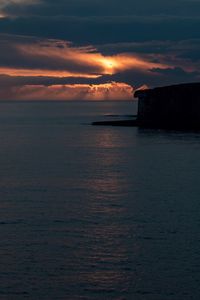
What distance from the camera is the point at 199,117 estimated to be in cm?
11650

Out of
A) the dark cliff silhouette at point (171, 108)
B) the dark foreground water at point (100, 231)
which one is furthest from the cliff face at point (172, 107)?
the dark foreground water at point (100, 231)

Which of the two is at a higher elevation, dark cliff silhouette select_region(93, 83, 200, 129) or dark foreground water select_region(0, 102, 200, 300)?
dark foreground water select_region(0, 102, 200, 300)

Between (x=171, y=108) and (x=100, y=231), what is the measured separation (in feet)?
311

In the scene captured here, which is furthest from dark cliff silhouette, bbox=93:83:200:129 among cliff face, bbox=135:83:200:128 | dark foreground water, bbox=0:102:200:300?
dark foreground water, bbox=0:102:200:300

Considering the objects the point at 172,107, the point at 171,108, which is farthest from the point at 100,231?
the point at 171,108

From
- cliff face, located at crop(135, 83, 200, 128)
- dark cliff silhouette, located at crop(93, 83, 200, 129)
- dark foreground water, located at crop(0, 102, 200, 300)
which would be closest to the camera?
dark foreground water, located at crop(0, 102, 200, 300)

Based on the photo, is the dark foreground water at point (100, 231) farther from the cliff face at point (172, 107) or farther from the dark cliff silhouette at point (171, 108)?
the cliff face at point (172, 107)

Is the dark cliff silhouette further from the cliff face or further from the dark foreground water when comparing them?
the dark foreground water

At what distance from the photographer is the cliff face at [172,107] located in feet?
384

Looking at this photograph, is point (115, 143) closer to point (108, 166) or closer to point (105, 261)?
point (108, 166)

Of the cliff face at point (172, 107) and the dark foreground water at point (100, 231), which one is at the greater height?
the dark foreground water at point (100, 231)

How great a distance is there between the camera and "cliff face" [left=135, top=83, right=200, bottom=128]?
384ft

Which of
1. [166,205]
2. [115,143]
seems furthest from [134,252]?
[115,143]

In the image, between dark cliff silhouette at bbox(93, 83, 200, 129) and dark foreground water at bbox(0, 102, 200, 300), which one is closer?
dark foreground water at bbox(0, 102, 200, 300)
